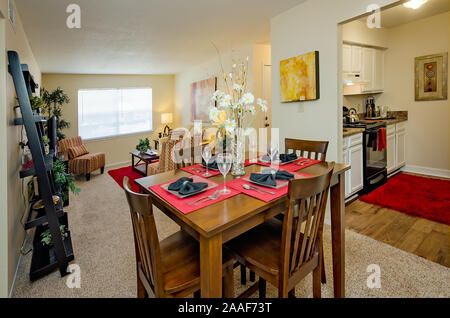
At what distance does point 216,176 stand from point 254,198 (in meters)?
0.48

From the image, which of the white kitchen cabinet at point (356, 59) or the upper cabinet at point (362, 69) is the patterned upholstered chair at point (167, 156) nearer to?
the upper cabinet at point (362, 69)

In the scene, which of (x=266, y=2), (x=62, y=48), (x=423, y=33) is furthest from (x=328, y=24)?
(x=62, y=48)

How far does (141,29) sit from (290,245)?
3340 mm

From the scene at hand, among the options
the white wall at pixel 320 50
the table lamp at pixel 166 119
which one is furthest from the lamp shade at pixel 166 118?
the white wall at pixel 320 50

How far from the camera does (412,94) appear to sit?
441 cm

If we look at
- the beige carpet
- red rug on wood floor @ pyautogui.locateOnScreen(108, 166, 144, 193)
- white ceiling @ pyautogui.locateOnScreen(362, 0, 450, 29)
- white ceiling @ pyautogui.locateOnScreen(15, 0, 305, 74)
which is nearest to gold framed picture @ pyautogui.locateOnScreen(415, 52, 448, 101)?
white ceiling @ pyautogui.locateOnScreen(362, 0, 450, 29)

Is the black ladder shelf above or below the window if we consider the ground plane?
below

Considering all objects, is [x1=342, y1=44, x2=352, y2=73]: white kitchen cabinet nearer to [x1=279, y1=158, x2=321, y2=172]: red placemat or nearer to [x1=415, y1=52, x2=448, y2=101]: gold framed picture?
[x1=415, y1=52, x2=448, y2=101]: gold framed picture

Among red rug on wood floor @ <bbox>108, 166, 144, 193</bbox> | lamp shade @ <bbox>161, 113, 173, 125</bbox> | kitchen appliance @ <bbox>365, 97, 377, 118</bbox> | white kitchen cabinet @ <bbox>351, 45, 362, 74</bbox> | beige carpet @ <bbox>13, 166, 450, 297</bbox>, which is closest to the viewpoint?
beige carpet @ <bbox>13, 166, 450, 297</bbox>

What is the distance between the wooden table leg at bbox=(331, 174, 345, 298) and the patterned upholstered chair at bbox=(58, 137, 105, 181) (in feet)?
15.6

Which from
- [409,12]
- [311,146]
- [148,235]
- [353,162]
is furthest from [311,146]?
[409,12]

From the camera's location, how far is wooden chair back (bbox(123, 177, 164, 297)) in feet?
3.28

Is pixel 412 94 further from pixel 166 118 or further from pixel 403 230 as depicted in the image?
pixel 166 118

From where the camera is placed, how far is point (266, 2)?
273cm
